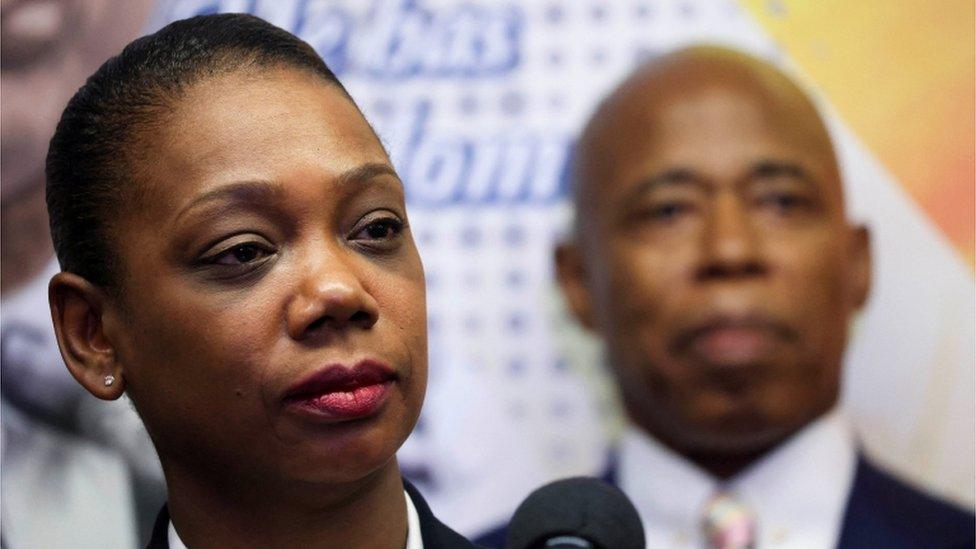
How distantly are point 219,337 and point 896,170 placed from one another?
112 cm

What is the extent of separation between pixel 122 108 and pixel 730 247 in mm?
807

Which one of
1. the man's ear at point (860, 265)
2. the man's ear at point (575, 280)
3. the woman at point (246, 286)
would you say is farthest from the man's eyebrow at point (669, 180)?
the woman at point (246, 286)

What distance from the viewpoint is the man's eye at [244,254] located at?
1016mm

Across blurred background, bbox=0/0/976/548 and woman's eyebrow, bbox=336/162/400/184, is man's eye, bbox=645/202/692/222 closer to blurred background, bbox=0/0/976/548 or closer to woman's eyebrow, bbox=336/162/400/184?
blurred background, bbox=0/0/976/548

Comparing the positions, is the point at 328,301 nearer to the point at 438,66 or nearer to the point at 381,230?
the point at 381,230

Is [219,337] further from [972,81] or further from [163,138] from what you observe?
[972,81]

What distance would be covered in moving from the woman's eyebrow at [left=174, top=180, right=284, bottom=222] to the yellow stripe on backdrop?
1017 millimetres

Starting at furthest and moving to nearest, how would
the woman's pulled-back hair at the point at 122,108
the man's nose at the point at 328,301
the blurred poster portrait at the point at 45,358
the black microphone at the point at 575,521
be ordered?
the blurred poster portrait at the point at 45,358 → the woman's pulled-back hair at the point at 122,108 → the man's nose at the point at 328,301 → the black microphone at the point at 575,521

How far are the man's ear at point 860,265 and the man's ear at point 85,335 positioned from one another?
1.03 meters

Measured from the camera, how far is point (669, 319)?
1651 mm

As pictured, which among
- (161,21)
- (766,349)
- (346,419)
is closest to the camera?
(346,419)

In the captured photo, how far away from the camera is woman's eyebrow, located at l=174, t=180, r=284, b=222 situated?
40.1 inches

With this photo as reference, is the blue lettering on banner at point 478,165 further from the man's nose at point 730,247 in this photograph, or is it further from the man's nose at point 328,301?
the man's nose at point 328,301

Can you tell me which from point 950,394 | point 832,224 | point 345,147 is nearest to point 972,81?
point 832,224
